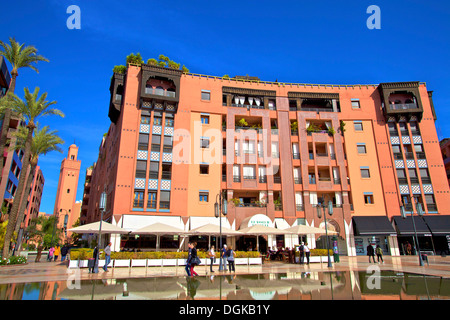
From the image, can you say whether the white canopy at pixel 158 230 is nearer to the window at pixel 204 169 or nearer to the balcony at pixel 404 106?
the window at pixel 204 169

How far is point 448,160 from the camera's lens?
165ft

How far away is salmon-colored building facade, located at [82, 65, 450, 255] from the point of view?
32562 millimetres

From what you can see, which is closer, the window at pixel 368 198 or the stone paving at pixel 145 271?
the stone paving at pixel 145 271

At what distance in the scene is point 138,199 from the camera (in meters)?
31.4

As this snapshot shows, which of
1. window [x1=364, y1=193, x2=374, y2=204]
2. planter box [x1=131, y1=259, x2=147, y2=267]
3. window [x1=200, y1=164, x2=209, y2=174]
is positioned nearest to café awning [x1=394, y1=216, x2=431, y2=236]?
window [x1=364, y1=193, x2=374, y2=204]

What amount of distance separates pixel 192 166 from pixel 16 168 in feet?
122

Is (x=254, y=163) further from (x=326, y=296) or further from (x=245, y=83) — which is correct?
(x=326, y=296)

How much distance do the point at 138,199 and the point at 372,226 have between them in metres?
27.4

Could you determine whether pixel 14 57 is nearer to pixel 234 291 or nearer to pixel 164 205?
pixel 164 205

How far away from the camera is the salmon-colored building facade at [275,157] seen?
1282 inches

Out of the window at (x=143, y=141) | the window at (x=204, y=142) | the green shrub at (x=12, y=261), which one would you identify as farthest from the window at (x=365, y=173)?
the green shrub at (x=12, y=261)

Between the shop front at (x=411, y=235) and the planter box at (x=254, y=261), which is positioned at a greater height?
the shop front at (x=411, y=235)

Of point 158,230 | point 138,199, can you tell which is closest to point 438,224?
point 158,230
